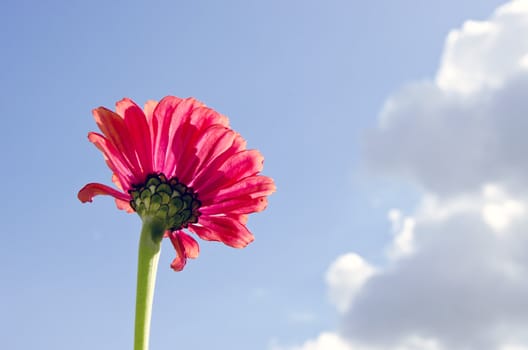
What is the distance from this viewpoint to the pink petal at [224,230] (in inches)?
98.7

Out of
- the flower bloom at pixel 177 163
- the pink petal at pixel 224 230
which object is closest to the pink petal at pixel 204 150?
the flower bloom at pixel 177 163

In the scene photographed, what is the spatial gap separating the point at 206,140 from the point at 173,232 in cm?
43

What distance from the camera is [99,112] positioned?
2307mm

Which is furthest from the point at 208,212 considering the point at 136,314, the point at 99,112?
the point at 136,314

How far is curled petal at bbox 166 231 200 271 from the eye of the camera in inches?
101

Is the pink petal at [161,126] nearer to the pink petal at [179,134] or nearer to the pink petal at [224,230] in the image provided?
the pink petal at [179,134]

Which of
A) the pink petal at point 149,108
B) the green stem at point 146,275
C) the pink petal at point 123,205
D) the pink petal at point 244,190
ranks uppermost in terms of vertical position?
the pink petal at point 149,108

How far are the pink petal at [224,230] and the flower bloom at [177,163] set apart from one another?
35 millimetres

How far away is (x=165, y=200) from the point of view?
2316mm

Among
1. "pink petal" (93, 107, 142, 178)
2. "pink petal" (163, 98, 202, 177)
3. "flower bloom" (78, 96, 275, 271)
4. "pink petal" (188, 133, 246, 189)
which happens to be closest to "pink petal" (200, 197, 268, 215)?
"flower bloom" (78, 96, 275, 271)

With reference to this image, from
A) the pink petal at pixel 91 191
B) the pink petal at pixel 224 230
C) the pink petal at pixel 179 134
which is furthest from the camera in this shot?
the pink petal at pixel 224 230

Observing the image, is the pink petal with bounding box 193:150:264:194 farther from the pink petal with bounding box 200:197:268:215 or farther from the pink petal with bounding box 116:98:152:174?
the pink petal with bounding box 116:98:152:174

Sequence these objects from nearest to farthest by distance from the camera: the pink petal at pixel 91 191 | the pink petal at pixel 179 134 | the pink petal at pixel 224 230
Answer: the pink petal at pixel 91 191
the pink petal at pixel 179 134
the pink petal at pixel 224 230

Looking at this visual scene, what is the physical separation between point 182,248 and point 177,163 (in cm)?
41
